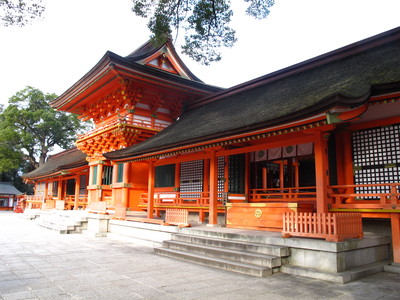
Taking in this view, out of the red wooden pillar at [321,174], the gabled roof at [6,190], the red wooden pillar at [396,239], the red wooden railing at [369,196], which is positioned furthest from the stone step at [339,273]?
the gabled roof at [6,190]

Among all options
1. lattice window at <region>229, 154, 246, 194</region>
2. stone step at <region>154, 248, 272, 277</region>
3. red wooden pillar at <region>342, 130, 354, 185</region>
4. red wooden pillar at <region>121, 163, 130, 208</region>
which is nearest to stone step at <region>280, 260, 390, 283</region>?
stone step at <region>154, 248, 272, 277</region>

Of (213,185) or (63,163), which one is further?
(63,163)

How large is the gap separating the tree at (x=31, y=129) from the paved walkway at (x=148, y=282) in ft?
117

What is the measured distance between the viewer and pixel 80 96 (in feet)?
65.5

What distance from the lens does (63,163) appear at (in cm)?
3114

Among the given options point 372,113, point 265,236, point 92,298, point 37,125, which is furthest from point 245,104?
point 37,125

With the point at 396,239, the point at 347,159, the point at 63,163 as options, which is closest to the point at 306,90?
the point at 347,159

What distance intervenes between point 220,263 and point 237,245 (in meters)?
0.79

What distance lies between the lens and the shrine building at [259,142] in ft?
26.1

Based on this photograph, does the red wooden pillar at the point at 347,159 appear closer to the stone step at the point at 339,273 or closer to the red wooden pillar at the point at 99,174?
the stone step at the point at 339,273

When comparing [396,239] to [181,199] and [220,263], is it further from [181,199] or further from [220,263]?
[181,199]

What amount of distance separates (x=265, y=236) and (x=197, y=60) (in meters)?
6.67

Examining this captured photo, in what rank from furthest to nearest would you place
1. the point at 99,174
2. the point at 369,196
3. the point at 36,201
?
Result: the point at 36,201, the point at 99,174, the point at 369,196

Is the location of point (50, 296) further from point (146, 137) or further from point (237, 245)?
point (146, 137)
